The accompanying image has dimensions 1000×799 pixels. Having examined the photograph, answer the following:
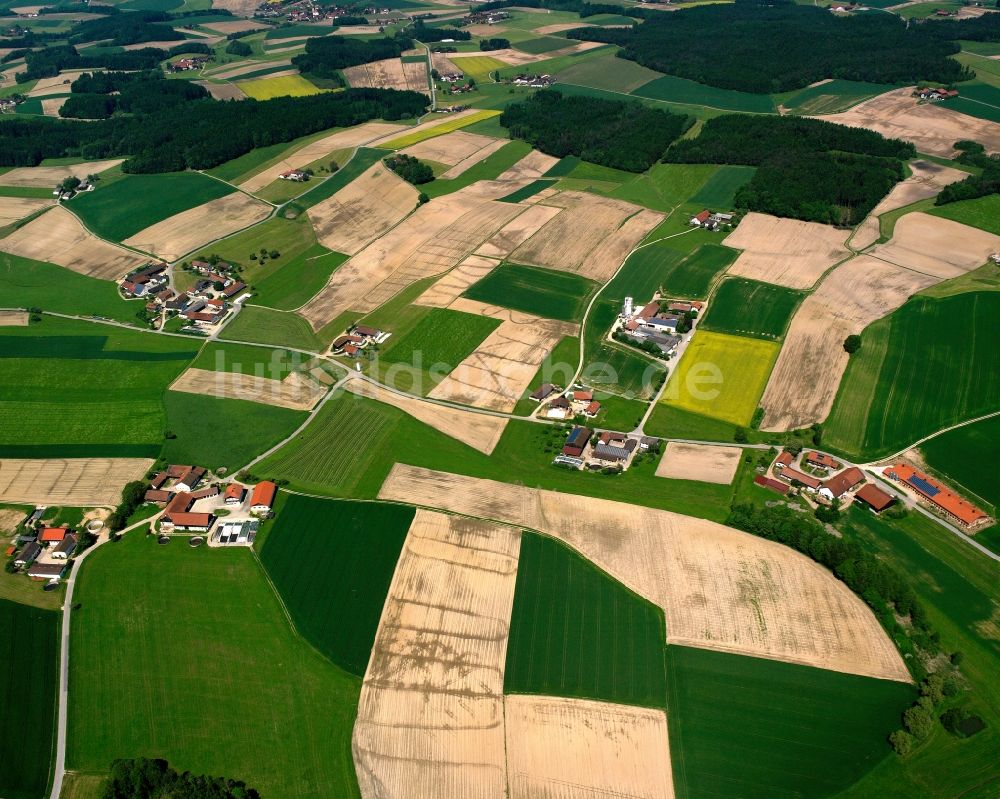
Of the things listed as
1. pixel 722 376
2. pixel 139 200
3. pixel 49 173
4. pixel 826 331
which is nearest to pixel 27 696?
pixel 722 376

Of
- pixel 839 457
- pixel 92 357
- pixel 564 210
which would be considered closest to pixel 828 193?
pixel 564 210

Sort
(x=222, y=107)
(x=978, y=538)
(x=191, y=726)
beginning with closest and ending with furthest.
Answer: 1. (x=191, y=726)
2. (x=978, y=538)
3. (x=222, y=107)

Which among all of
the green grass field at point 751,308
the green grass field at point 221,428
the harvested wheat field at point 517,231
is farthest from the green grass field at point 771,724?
the harvested wheat field at point 517,231

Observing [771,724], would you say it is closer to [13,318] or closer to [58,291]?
[13,318]

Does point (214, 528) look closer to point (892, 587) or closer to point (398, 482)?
point (398, 482)

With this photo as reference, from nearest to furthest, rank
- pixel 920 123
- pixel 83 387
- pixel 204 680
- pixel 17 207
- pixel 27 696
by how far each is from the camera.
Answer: pixel 27 696, pixel 204 680, pixel 83 387, pixel 17 207, pixel 920 123

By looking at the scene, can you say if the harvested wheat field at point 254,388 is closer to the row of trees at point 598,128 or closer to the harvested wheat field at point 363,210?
the harvested wheat field at point 363,210
